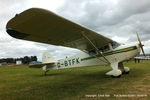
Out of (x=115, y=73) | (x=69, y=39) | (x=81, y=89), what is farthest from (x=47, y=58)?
(x=81, y=89)

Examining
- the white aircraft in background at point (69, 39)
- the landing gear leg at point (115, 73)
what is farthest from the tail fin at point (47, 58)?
the landing gear leg at point (115, 73)

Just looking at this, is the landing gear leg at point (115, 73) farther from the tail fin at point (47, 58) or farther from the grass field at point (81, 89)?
the tail fin at point (47, 58)

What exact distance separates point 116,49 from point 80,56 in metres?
2.59

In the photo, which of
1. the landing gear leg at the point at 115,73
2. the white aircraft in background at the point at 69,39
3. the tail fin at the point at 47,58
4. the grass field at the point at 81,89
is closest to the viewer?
the white aircraft in background at the point at 69,39

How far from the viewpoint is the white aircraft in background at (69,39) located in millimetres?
3184

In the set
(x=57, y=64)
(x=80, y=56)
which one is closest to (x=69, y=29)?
(x=80, y=56)

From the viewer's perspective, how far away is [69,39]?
5.47 metres

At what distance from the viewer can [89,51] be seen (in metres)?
7.50

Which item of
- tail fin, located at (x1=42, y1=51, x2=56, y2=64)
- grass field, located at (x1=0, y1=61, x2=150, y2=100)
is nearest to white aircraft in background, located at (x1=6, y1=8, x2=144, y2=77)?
tail fin, located at (x1=42, y1=51, x2=56, y2=64)

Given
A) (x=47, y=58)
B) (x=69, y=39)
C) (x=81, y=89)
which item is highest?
(x=69, y=39)

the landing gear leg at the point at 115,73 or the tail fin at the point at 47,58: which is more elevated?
the tail fin at the point at 47,58

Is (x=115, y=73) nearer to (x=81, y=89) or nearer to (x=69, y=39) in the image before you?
(x=81, y=89)

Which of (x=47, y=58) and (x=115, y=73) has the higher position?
(x=47, y=58)

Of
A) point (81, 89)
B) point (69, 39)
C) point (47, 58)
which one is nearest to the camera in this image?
point (81, 89)
